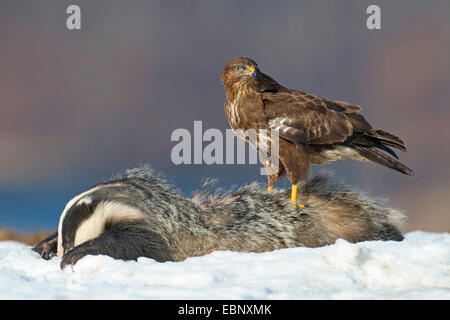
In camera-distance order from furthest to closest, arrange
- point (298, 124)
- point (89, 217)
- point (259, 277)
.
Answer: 1. point (298, 124)
2. point (89, 217)
3. point (259, 277)

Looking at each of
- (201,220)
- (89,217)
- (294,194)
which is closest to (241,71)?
(294,194)

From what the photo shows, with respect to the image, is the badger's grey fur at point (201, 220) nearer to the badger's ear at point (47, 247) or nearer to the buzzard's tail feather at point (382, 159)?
the badger's ear at point (47, 247)

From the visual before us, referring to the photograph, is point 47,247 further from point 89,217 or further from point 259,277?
point 259,277

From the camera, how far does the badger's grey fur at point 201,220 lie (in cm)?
584

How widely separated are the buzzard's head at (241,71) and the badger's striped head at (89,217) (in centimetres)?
234

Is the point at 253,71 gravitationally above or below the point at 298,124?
above

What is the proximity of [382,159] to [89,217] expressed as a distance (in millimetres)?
3843

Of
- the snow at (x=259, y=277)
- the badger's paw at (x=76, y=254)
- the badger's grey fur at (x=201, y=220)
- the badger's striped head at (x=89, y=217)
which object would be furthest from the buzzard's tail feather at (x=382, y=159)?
the badger's paw at (x=76, y=254)

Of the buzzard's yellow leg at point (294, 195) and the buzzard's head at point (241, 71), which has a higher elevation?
the buzzard's head at point (241, 71)

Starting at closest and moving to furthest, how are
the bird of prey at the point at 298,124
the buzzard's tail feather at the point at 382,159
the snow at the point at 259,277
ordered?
the snow at the point at 259,277
the bird of prey at the point at 298,124
the buzzard's tail feather at the point at 382,159

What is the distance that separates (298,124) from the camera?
7.25 metres
